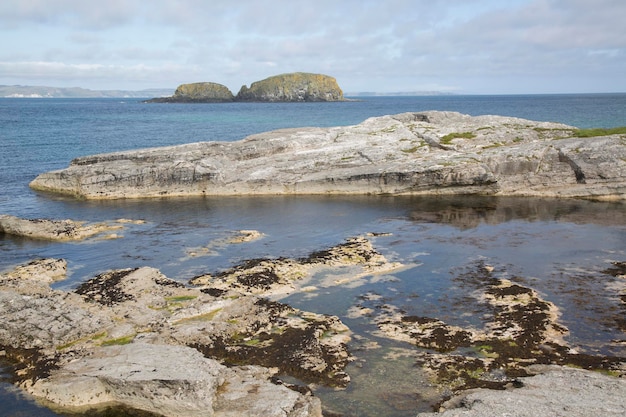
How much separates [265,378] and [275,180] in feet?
120

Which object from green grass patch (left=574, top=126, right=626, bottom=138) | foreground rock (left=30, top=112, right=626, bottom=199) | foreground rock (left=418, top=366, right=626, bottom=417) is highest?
green grass patch (left=574, top=126, right=626, bottom=138)

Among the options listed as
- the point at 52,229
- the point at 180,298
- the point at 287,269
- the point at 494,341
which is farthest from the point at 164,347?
the point at 52,229

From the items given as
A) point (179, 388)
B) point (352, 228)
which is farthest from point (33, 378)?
point (352, 228)

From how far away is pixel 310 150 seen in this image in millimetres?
56531

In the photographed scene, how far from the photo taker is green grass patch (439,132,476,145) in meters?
57.0

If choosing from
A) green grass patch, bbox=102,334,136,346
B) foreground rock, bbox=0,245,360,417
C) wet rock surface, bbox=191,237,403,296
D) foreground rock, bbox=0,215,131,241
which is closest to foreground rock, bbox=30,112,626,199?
foreground rock, bbox=0,215,131,241

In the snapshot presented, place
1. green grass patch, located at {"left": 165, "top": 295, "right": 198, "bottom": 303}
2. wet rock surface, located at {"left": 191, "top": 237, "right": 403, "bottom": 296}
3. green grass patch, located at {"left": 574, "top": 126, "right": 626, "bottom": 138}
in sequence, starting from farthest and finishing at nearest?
green grass patch, located at {"left": 574, "top": 126, "right": 626, "bottom": 138} → wet rock surface, located at {"left": 191, "top": 237, "right": 403, "bottom": 296} → green grass patch, located at {"left": 165, "top": 295, "right": 198, "bottom": 303}

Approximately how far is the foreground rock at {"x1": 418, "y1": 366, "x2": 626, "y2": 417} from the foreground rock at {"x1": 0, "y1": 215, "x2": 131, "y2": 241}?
29267mm

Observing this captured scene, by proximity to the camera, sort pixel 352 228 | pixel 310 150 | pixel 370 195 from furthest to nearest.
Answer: pixel 310 150 < pixel 370 195 < pixel 352 228

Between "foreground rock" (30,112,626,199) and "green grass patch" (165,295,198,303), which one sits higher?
"foreground rock" (30,112,626,199)

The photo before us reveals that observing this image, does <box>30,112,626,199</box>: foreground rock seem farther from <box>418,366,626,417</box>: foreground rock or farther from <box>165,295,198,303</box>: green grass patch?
<box>418,366,626,417</box>: foreground rock

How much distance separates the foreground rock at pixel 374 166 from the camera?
1966 inches

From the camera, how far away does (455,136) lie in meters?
58.0

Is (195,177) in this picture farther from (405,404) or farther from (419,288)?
(405,404)
